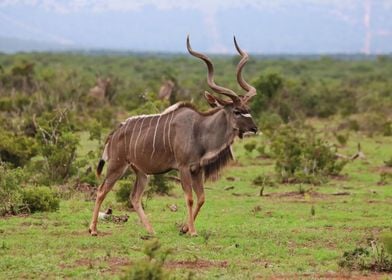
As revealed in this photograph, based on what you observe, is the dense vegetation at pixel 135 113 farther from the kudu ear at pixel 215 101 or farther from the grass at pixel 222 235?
the kudu ear at pixel 215 101

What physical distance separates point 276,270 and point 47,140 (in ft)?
29.5

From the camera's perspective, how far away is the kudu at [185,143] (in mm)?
10320

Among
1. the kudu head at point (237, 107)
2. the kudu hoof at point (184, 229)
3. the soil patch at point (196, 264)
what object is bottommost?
the kudu hoof at point (184, 229)

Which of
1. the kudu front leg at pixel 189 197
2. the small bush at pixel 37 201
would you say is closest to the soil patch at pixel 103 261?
the kudu front leg at pixel 189 197

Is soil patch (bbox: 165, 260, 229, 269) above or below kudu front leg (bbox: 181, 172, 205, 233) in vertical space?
below

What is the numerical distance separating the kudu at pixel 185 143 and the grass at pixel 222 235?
1.93 ft

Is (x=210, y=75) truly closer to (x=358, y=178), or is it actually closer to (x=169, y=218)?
(x=169, y=218)

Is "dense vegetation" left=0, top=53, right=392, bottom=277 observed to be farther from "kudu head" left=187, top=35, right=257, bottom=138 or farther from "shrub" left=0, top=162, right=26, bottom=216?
"kudu head" left=187, top=35, right=257, bottom=138

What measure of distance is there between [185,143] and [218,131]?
1.61 feet

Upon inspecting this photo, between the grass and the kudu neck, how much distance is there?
111 cm

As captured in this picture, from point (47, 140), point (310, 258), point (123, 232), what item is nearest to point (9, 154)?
point (47, 140)

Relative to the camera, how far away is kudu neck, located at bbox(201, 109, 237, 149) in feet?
34.4

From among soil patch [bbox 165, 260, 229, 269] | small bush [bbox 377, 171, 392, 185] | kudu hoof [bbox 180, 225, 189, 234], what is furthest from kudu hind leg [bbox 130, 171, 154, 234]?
small bush [bbox 377, 171, 392, 185]

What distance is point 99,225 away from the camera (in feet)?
36.3
